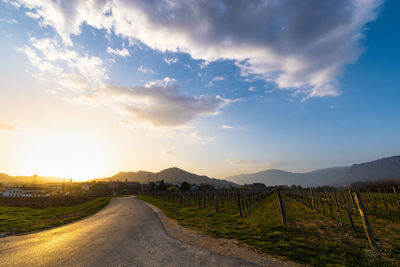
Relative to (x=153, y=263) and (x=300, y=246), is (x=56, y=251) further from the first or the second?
(x=300, y=246)

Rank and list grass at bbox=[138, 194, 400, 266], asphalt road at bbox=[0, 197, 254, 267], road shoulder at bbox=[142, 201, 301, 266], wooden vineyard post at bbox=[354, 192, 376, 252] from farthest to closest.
Result: wooden vineyard post at bbox=[354, 192, 376, 252] < grass at bbox=[138, 194, 400, 266] < road shoulder at bbox=[142, 201, 301, 266] < asphalt road at bbox=[0, 197, 254, 267]

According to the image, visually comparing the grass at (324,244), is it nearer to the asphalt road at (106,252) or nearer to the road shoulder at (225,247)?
the road shoulder at (225,247)

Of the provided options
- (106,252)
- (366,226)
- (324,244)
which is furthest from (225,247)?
(366,226)

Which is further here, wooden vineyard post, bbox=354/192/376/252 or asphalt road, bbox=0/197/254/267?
wooden vineyard post, bbox=354/192/376/252

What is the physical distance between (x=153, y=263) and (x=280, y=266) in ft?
16.7

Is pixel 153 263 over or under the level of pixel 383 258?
over

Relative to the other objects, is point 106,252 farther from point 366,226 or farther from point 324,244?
point 366,226

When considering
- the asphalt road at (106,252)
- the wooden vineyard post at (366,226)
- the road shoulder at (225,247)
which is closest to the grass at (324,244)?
the wooden vineyard post at (366,226)

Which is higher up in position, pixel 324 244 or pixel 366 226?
pixel 366 226

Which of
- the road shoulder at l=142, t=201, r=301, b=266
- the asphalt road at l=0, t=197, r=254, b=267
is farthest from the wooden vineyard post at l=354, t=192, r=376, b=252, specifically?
the asphalt road at l=0, t=197, r=254, b=267

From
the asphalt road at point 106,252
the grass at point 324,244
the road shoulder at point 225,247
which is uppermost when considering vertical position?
the asphalt road at point 106,252

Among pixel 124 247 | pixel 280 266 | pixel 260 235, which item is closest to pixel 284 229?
pixel 260 235

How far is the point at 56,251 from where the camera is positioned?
831cm

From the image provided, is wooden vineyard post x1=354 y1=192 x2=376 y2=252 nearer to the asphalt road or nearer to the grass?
the grass
